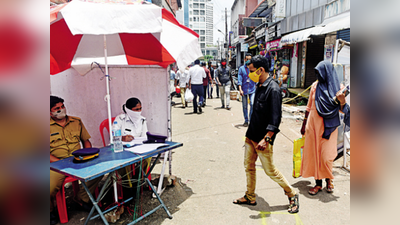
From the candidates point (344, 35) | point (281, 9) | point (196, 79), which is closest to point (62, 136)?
point (196, 79)

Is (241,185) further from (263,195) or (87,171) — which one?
(87,171)

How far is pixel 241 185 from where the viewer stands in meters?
4.08

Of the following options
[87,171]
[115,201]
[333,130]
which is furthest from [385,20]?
[115,201]

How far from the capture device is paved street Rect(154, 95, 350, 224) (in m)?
3.20

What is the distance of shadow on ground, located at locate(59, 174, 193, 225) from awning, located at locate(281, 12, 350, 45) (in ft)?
23.1

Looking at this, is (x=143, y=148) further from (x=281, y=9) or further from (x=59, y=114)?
(x=281, y=9)

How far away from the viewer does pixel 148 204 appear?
3.56 meters

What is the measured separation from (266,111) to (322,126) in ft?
3.32

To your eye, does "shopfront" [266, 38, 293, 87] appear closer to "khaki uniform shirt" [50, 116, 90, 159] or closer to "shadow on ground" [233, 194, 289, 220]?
"shadow on ground" [233, 194, 289, 220]

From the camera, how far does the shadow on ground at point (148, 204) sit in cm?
321

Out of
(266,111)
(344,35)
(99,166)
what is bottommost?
(99,166)

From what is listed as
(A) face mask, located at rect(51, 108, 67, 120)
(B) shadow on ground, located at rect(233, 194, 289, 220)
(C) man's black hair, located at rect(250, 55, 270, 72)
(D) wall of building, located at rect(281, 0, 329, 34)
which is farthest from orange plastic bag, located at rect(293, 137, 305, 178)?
(D) wall of building, located at rect(281, 0, 329, 34)

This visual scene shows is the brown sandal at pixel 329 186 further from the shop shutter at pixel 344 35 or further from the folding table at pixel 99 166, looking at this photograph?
the shop shutter at pixel 344 35

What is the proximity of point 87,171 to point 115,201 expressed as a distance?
1022 mm
